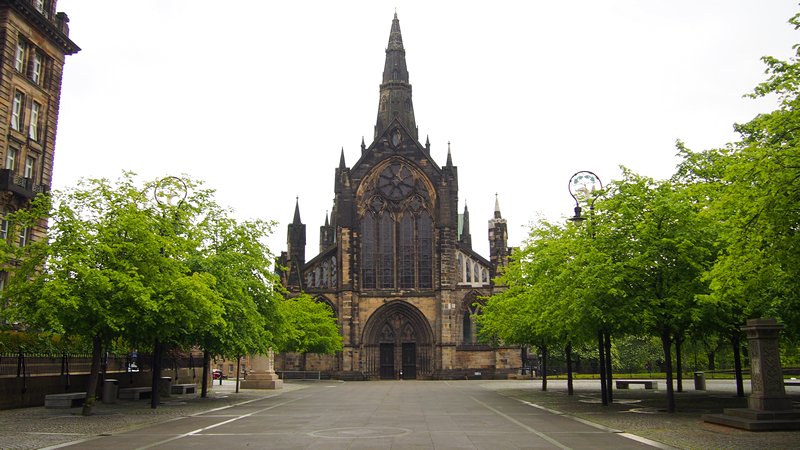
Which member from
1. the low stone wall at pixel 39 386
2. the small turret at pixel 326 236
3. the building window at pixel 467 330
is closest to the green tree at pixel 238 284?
the low stone wall at pixel 39 386

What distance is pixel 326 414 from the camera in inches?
905

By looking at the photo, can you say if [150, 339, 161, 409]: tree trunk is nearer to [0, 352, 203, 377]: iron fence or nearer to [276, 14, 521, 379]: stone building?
[0, 352, 203, 377]: iron fence

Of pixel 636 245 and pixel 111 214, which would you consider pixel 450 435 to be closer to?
pixel 636 245

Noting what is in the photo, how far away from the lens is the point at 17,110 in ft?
130

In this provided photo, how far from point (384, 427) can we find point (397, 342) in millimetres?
48024

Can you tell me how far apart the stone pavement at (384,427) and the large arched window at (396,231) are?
3839 centimetres

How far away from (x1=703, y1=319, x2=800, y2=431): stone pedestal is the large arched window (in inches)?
1913

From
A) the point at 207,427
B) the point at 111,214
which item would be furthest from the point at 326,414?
the point at 111,214

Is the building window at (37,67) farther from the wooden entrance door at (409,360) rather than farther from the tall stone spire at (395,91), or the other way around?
the tall stone spire at (395,91)

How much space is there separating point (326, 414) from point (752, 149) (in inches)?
590

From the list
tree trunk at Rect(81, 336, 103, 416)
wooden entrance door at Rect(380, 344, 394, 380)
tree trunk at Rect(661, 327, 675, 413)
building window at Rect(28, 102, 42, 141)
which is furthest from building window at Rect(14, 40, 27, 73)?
wooden entrance door at Rect(380, 344, 394, 380)

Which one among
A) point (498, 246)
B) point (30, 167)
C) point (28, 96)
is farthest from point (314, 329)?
point (28, 96)

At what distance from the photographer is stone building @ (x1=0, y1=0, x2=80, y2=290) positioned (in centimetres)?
3767

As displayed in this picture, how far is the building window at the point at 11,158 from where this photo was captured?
38.5m
